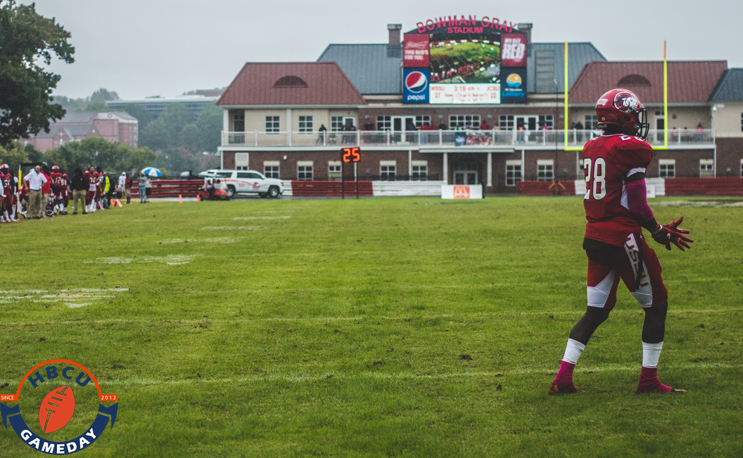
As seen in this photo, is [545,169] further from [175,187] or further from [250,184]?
[175,187]

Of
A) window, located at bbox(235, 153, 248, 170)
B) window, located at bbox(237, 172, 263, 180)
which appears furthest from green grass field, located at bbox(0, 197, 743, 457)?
window, located at bbox(235, 153, 248, 170)

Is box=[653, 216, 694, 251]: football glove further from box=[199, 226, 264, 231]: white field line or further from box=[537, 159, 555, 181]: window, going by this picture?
box=[537, 159, 555, 181]: window

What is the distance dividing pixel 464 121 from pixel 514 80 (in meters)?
4.79

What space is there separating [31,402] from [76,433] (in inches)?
29.5

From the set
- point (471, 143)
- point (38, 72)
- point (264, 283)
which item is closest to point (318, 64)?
point (471, 143)

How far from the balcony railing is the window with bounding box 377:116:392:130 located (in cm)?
310

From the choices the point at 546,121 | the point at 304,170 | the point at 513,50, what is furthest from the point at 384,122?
the point at 546,121

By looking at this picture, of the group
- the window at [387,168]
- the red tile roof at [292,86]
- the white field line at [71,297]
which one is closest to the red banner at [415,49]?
the red tile roof at [292,86]

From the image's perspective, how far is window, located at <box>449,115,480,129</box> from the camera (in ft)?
184

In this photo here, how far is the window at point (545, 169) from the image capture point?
173 ft

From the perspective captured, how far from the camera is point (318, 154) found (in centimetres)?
5419

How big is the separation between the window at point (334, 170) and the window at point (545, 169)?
48.0ft

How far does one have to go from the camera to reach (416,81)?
179ft

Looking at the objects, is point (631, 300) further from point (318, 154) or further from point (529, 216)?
point (318, 154)
